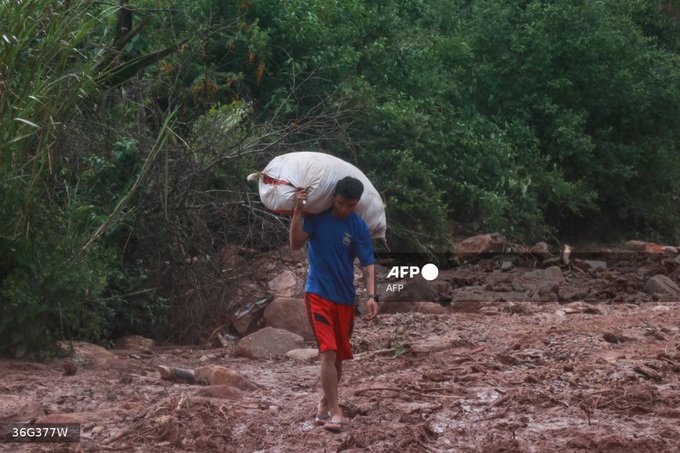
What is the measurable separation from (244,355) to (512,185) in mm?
7883

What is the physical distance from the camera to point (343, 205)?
4.98 meters

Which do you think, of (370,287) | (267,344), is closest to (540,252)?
(267,344)

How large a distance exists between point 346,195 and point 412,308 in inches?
200

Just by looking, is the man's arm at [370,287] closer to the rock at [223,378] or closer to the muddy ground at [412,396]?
the muddy ground at [412,396]

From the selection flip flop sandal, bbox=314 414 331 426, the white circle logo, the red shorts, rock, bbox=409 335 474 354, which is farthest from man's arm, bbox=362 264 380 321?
the white circle logo

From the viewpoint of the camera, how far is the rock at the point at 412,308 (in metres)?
9.75

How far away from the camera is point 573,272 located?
43.0 feet

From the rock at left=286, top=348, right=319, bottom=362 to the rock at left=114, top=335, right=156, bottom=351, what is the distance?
127 cm

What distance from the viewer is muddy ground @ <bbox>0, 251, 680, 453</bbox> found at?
15.8 ft

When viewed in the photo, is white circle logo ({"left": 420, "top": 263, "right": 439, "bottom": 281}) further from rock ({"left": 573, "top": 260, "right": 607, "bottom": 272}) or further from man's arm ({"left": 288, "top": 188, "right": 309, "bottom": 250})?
man's arm ({"left": 288, "top": 188, "right": 309, "bottom": 250})

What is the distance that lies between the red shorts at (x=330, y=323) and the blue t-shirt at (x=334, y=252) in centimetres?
4

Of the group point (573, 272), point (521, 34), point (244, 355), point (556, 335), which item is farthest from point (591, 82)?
point (244, 355)

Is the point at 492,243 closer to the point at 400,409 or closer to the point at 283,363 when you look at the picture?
the point at 283,363

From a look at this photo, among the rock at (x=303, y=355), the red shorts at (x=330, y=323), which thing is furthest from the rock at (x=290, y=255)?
the red shorts at (x=330, y=323)
